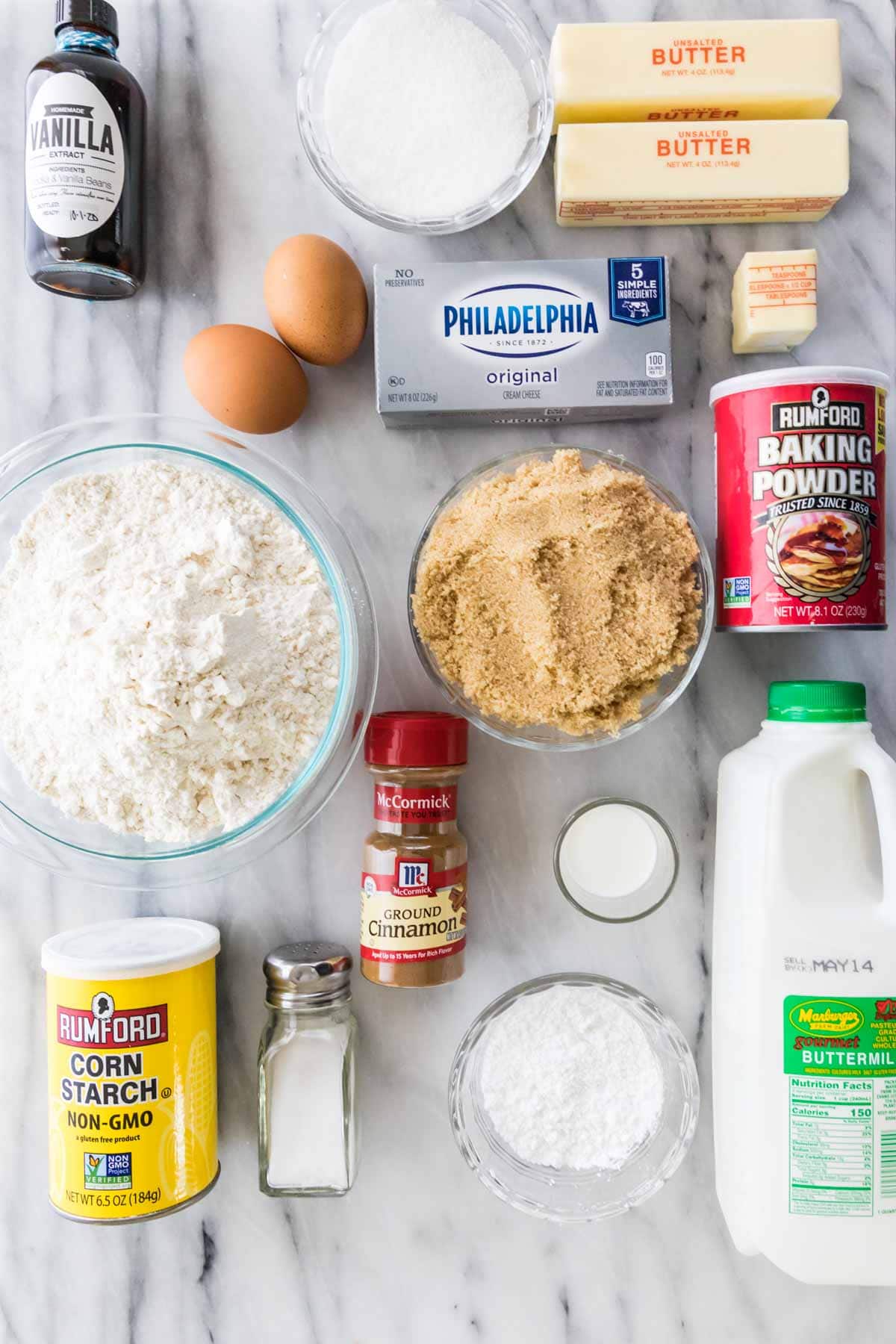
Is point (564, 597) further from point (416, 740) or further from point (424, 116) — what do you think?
point (424, 116)

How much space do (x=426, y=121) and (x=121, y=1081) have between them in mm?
1011

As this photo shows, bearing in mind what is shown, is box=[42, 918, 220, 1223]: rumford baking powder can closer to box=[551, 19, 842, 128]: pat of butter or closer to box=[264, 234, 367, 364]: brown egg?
box=[264, 234, 367, 364]: brown egg

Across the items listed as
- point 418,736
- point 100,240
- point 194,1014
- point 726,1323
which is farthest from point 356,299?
point 726,1323

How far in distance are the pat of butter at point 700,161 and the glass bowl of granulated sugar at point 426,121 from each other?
55mm

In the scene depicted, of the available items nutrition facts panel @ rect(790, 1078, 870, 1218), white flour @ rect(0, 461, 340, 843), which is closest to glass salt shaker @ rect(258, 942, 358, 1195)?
white flour @ rect(0, 461, 340, 843)

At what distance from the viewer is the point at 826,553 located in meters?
0.86

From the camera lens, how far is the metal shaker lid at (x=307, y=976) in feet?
3.00

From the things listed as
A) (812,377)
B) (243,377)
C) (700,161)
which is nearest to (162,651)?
(243,377)

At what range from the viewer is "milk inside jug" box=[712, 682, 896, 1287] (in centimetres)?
87

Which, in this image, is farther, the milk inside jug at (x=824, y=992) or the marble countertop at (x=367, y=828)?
the marble countertop at (x=367, y=828)

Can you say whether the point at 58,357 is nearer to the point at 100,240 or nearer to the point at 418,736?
the point at 100,240

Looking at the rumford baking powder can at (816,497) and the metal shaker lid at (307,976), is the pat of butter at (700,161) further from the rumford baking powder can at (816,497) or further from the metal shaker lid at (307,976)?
the metal shaker lid at (307,976)

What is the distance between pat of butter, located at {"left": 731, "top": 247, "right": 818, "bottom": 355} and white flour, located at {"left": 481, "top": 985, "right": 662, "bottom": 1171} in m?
0.75

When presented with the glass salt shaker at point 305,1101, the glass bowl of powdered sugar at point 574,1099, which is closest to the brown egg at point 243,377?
the glass salt shaker at point 305,1101
